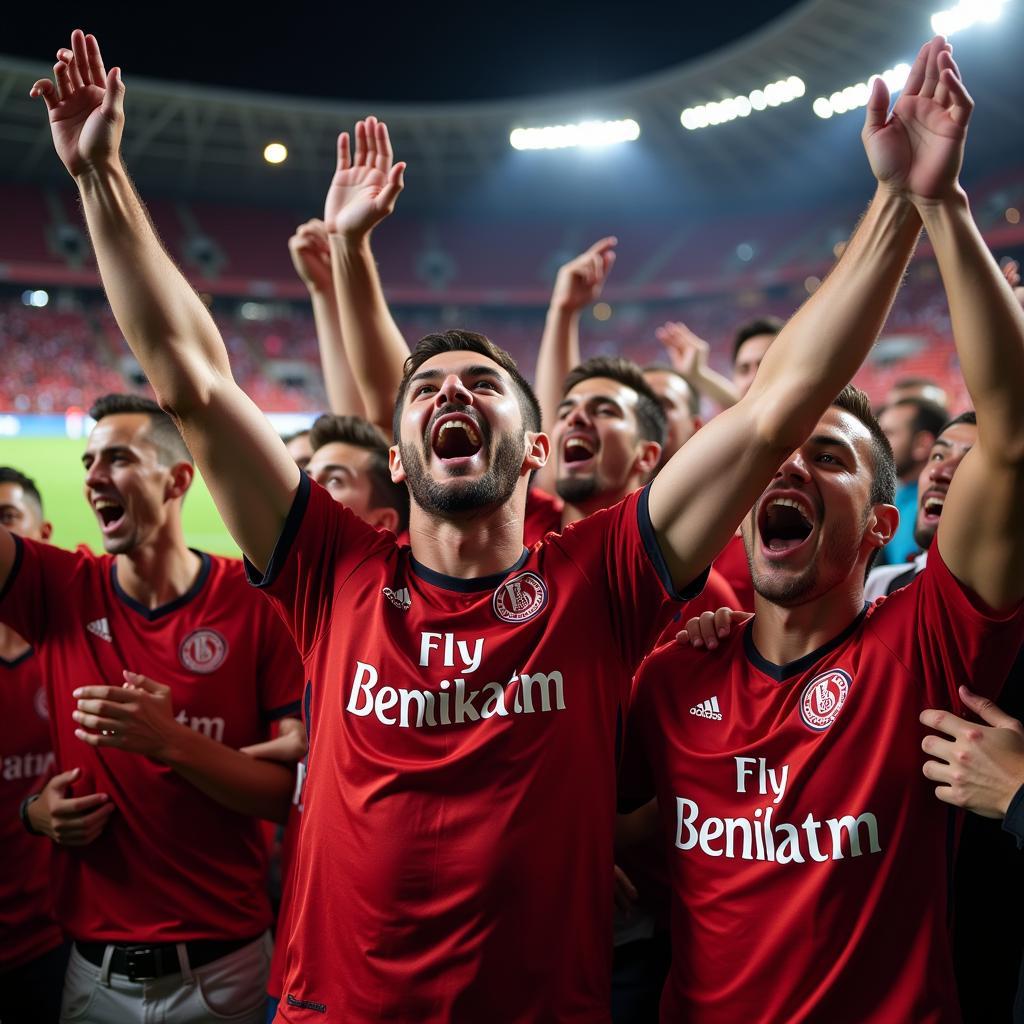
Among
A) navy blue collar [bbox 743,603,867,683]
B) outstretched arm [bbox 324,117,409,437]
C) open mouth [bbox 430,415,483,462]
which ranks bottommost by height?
navy blue collar [bbox 743,603,867,683]

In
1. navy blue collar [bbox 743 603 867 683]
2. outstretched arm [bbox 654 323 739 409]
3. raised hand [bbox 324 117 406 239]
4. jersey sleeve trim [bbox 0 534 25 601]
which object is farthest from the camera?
outstretched arm [bbox 654 323 739 409]

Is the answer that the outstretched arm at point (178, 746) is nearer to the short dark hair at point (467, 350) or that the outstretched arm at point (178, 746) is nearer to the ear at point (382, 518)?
the ear at point (382, 518)

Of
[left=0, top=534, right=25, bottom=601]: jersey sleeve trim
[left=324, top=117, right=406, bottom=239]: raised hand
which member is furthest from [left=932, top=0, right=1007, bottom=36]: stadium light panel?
[left=0, top=534, right=25, bottom=601]: jersey sleeve trim

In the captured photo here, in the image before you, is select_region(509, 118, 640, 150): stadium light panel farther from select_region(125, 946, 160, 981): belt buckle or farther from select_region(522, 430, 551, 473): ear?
select_region(125, 946, 160, 981): belt buckle

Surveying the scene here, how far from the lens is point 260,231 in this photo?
2998cm

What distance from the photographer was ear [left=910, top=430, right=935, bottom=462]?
4.64 meters

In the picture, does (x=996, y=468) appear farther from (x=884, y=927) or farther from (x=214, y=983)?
(x=214, y=983)

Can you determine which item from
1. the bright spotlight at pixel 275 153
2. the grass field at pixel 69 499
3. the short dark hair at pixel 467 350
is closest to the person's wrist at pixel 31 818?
the short dark hair at pixel 467 350

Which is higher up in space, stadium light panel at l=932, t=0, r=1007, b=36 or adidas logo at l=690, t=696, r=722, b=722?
stadium light panel at l=932, t=0, r=1007, b=36

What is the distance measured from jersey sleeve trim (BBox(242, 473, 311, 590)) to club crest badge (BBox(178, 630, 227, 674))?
32.0 inches

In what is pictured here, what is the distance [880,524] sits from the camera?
7.46 ft

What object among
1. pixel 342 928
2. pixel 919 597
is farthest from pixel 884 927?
pixel 342 928

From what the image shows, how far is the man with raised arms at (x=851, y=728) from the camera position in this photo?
1.79 m

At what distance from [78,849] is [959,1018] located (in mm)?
2284
